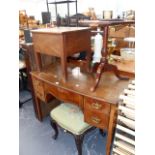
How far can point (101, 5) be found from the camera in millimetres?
4328

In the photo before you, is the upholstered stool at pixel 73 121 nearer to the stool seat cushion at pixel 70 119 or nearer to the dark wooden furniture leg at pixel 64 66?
the stool seat cushion at pixel 70 119

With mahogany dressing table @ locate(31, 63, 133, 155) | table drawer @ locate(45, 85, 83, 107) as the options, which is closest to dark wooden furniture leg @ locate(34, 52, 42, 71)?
mahogany dressing table @ locate(31, 63, 133, 155)

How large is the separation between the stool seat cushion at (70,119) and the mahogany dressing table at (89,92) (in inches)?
4.4

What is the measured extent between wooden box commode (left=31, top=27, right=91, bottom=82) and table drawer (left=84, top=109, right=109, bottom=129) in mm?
336

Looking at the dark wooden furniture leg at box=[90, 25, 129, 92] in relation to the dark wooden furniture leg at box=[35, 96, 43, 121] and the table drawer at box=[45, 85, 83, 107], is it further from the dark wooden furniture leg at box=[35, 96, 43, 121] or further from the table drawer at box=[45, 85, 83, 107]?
the dark wooden furniture leg at box=[35, 96, 43, 121]

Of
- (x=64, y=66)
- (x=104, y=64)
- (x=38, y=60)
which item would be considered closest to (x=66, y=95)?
(x=64, y=66)

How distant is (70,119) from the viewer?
4.53ft

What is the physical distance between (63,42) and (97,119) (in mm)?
592

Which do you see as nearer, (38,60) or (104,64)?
(104,64)

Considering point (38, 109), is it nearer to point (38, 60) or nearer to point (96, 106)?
point (38, 60)

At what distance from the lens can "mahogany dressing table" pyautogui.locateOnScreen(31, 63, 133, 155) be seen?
1085 millimetres

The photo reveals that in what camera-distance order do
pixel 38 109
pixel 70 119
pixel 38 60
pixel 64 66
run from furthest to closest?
1. pixel 38 109
2. pixel 38 60
3. pixel 70 119
4. pixel 64 66

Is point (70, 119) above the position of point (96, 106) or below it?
below
